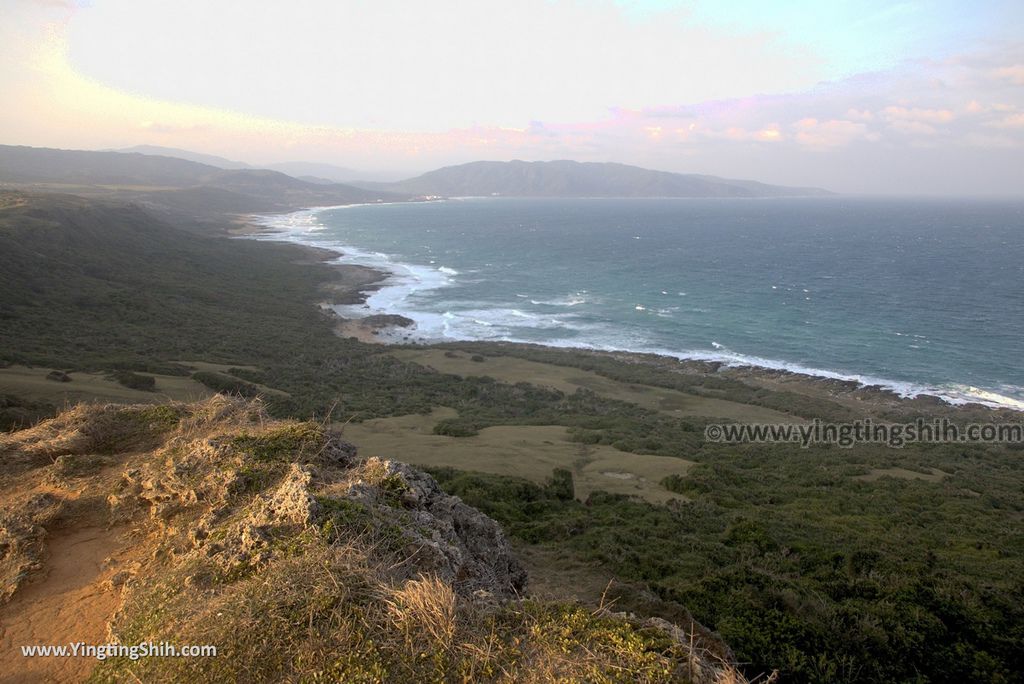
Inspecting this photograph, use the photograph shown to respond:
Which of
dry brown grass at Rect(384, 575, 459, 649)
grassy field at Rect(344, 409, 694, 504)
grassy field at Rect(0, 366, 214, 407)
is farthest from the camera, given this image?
grassy field at Rect(0, 366, 214, 407)

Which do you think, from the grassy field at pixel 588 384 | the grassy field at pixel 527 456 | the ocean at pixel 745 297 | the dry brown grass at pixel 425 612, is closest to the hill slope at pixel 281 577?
the dry brown grass at pixel 425 612

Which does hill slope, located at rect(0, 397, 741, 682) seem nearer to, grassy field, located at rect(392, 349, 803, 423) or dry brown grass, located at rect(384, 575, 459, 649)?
dry brown grass, located at rect(384, 575, 459, 649)

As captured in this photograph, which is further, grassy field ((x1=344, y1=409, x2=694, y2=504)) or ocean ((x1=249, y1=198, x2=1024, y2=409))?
ocean ((x1=249, y1=198, x2=1024, y2=409))

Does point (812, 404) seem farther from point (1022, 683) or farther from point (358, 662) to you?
point (358, 662)

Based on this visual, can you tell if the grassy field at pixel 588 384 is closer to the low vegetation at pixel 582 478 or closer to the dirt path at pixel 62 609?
the low vegetation at pixel 582 478

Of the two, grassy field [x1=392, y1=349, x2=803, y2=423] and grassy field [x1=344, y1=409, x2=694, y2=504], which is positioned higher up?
grassy field [x1=344, y1=409, x2=694, y2=504]

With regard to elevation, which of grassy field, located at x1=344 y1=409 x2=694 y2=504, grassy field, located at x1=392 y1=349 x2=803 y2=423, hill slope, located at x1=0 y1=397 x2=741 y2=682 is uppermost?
hill slope, located at x1=0 y1=397 x2=741 y2=682

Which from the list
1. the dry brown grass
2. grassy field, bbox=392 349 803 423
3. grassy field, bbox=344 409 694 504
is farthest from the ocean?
the dry brown grass
